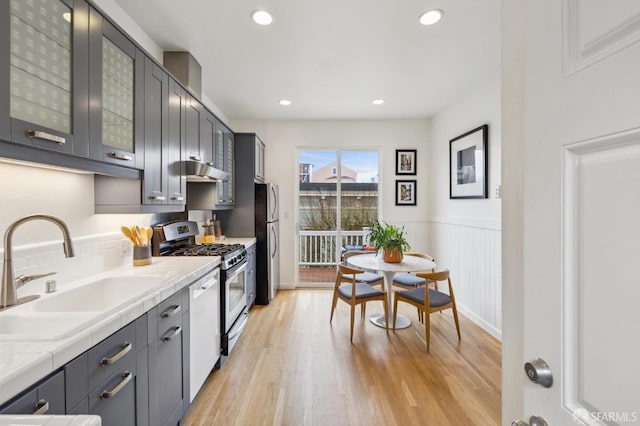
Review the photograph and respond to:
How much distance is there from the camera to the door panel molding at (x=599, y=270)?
0.46 metres

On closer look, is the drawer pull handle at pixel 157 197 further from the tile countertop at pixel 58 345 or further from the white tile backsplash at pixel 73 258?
the tile countertop at pixel 58 345

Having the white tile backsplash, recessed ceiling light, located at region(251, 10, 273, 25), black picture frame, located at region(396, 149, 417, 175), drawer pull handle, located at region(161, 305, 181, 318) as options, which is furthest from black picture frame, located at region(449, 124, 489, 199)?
the white tile backsplash

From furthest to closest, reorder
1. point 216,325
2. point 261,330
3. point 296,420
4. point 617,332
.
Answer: point 261,330 < point 216,325 < point 296,420 < point 617,332

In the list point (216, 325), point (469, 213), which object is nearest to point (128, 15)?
Result: point (216, 325)

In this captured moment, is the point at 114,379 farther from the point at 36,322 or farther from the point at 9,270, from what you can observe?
the point at 9,270

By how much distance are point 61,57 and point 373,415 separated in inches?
97.2

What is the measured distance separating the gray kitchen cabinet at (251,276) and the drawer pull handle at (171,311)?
1698 millimetres

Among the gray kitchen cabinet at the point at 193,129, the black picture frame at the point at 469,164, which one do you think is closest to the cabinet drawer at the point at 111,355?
the gray kitchen cabinet at the point at 193,129

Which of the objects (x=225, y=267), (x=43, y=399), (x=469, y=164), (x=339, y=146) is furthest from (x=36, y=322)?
(x=339, y=146)

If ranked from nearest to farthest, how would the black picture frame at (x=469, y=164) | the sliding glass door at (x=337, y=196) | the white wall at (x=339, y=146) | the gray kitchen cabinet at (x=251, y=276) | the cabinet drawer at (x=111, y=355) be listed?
the cabinet drawer at (x=111, y=355) < the black picture frame at (x=469, y=164) < the gray kitchen cabinet at (x=251, y=276) < the white wall at (x=339, y=146) < the sliding glass door at (x=337, y=196)

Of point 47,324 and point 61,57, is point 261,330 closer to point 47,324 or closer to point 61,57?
point 47,324

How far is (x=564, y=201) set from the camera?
0.57 m

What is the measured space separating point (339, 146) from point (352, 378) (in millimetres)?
3270

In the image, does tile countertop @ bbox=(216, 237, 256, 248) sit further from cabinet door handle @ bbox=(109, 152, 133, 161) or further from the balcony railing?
cabinet door handle @ bbox=(109, 152, 133, 161)
